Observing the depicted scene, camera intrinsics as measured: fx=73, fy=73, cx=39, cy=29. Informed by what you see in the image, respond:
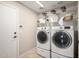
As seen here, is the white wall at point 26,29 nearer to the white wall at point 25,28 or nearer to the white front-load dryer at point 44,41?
the white wall at point 25,28

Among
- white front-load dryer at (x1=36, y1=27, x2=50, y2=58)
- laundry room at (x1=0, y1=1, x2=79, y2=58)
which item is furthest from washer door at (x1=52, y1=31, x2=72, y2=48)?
white front-load dryer at (x1=36, y1=27, x2=50, y2=58)

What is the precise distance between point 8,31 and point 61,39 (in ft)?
5.32

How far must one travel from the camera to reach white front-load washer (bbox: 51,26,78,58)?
2.03 m

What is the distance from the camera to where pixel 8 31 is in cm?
216

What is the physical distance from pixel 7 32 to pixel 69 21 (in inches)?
91.9

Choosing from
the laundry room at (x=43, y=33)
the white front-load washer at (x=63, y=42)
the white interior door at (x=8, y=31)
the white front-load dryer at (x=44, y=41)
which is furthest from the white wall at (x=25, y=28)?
the white front-load washer at (x=63, y=42)

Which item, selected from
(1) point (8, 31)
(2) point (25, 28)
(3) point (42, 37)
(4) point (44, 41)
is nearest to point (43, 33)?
(3) point (42, 37)

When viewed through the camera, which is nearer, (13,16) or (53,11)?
(13,16)

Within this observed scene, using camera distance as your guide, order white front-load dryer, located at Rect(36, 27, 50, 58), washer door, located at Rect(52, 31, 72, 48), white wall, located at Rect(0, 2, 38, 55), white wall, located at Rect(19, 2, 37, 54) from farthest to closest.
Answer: white wall, located at Rect(19, 2, 37, 54)
white wall, located at Rect(0, 2, 38, 55)
white front-load dryer, located at Rect(36, 27, 50, 58)
washer door, located at Rect(52, 31, 72, 48)

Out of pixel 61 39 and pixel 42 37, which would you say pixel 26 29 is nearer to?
pixel 42 37

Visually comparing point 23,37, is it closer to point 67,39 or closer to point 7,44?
point 7,44

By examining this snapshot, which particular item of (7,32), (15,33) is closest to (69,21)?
(15,33)

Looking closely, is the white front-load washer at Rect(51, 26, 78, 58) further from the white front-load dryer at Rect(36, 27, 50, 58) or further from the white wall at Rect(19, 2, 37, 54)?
the white wall at Rect(19, 2, 37, 54)

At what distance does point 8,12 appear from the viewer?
216 cm
